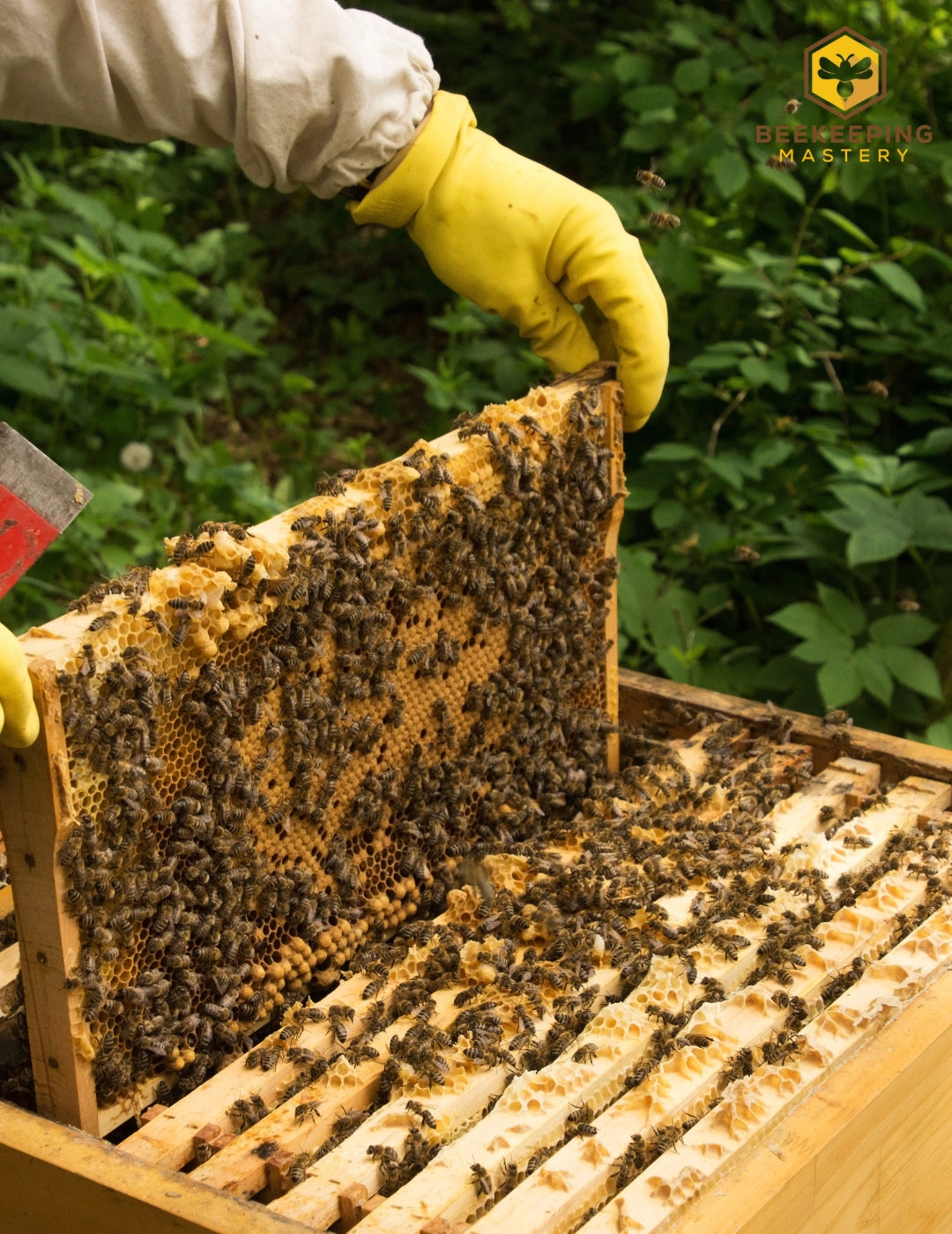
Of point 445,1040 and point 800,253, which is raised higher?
point 800,253

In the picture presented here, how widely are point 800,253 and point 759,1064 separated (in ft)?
14.2

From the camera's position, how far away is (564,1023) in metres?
2.59

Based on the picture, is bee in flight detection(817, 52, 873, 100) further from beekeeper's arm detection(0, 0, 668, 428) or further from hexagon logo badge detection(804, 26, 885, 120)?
beekeeper's arm detection(0, 0, 668, 428)

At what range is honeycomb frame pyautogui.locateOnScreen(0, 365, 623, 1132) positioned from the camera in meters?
2.29

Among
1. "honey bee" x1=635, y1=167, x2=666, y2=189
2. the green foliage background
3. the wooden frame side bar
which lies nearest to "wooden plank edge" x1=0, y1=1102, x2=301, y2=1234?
the wooden frame side bar

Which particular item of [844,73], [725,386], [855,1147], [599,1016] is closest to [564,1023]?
[599,1016]

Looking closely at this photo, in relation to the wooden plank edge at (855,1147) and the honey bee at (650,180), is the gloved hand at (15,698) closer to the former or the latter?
the wooden plank edge at (855,1147)

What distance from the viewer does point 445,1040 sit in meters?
2.52

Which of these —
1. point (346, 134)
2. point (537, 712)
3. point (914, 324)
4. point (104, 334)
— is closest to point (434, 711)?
point (537, 712)

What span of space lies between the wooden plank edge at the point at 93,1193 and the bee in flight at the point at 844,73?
5.13 m

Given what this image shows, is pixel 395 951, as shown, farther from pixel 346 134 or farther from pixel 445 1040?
pixel 346 134

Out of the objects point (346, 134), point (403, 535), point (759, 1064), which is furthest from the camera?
point (346, 134)

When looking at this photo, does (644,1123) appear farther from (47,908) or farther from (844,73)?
(844,73)

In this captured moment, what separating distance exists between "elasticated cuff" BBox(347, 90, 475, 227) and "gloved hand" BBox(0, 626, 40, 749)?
161 cm
